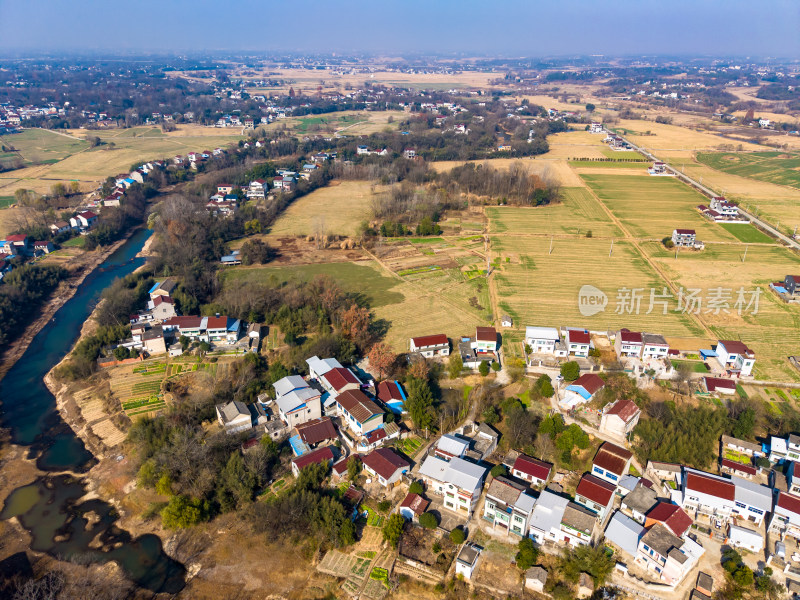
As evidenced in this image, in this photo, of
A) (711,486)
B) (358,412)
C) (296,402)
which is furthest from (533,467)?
(296,402)

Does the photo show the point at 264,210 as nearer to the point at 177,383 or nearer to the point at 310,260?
the point at 310,260

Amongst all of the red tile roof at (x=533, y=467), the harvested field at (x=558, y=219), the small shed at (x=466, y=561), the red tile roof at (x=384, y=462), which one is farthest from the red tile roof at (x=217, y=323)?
the harvested field at (x=558, y=219)

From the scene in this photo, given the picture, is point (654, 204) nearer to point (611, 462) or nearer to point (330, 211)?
point (330, 211)

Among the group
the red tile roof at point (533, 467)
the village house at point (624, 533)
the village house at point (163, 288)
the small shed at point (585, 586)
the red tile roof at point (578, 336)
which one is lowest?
the small shed at point (585, 586)

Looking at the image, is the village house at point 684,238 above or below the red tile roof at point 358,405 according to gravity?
above

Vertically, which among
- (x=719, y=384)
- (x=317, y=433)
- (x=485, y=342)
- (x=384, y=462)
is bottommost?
(x=317, y=433)

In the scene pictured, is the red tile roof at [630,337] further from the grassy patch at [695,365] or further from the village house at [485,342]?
the village house at [485,342]
